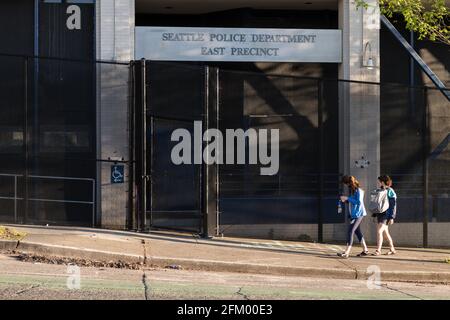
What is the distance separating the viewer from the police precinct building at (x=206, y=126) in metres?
13.1

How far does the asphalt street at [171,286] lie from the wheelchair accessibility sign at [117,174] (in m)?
3.95

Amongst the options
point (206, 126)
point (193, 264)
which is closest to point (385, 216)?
point (206, 126)

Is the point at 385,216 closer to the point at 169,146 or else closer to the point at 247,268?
the point at 247,268

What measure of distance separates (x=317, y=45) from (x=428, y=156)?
144 inches

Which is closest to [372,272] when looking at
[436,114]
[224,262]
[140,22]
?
[224,262]

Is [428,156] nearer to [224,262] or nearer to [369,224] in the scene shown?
[369,224]

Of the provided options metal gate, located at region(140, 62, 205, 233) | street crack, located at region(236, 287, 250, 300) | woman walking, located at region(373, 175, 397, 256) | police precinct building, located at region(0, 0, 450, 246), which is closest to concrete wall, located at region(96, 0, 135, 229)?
police precinct building, located at region(0, 0, 450, 246)

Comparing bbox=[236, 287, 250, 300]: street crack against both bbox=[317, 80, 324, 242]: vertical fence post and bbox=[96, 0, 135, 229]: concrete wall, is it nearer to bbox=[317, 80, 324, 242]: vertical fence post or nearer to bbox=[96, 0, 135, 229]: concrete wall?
bbox=[317, 80, 324, 242]: vertical fence post

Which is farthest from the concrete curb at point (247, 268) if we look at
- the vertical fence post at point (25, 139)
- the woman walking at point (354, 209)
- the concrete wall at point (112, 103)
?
the vertical fence post at point (25, 139)

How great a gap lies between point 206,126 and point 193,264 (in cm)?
375

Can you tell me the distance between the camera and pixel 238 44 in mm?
14516

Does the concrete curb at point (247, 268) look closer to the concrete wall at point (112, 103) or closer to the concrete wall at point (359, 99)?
the concrete wall at point (112, 103)

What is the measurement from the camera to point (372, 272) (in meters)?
10.3

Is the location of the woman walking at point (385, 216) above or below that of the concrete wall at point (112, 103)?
below
